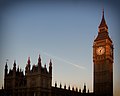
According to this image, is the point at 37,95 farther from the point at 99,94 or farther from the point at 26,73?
the point at 99,94

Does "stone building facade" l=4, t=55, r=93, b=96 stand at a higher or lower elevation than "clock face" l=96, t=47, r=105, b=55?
lower

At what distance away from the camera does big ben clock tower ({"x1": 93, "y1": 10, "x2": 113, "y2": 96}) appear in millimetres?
27719

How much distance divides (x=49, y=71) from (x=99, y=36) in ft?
36.2

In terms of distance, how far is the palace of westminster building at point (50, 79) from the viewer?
20.2 metres

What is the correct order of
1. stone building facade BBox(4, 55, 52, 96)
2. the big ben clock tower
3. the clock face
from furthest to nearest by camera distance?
1. the clock face
2. the big ben clock tower
3. stone building facade BBox(4, 55, 52, 96)

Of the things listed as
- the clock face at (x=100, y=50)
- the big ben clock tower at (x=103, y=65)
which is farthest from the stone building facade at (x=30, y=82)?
the clock face at (x=100, y=50)

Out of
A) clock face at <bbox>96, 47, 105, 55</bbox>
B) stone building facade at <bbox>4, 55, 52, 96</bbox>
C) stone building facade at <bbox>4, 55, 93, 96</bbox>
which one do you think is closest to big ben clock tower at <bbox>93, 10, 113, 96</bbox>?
clock face at <bbox>96, 47, 105, 55</bbox>

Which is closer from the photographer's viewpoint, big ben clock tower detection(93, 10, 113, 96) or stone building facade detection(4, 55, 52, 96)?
stone building facade detection(4, 55, 52, 96)

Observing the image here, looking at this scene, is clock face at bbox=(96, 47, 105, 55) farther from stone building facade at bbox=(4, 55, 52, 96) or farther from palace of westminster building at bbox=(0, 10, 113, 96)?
stone building facade at bbox=(4, 55, 52, 96)

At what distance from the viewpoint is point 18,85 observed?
2114 centimetres

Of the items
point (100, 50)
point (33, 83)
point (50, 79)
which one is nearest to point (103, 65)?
point (100, 50)

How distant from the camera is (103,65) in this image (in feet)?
93.9

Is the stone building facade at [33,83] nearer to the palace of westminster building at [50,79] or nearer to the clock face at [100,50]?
the palace of westminster building at [50,79]

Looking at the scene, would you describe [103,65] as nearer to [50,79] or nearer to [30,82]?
[50,79]
